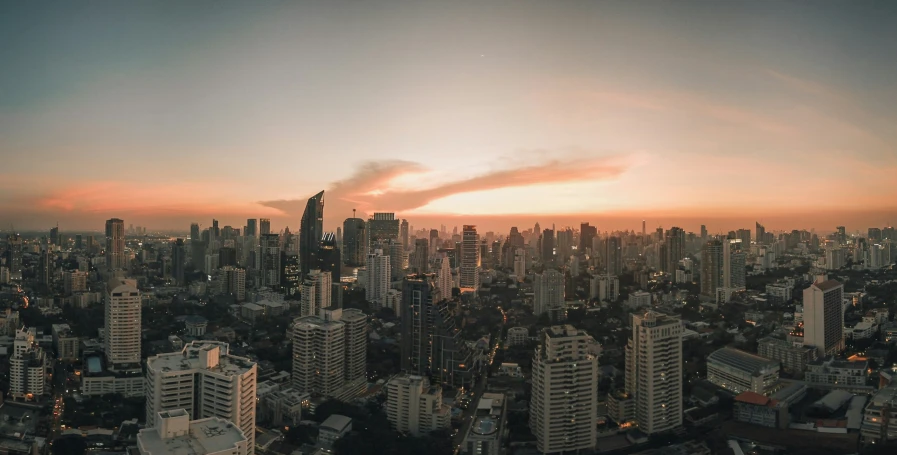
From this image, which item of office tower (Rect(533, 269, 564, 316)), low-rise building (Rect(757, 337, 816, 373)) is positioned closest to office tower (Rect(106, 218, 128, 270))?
office tower (Rect(533, 269, 564, 316))

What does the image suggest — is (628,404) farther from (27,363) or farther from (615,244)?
(615,244)

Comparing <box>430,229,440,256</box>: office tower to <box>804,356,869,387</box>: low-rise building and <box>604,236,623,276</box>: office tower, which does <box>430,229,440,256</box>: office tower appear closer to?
<box>604,236,623,276</box>: office tower

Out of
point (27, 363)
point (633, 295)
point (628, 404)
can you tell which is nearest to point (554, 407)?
point (628, 404)

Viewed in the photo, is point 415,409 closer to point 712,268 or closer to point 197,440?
point 197,440

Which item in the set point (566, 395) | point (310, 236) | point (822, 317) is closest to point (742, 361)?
point (822, 317)

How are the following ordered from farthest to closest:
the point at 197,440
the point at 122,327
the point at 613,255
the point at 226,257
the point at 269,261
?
the point at 226,257
the point at 269,261
the point at 613,255
the point at 122,327
the point at 197,440

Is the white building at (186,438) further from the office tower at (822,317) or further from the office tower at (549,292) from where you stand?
the office tower at (549,292)

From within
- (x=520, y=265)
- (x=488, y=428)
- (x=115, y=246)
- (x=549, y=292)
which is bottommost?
(x=488, y=428)
